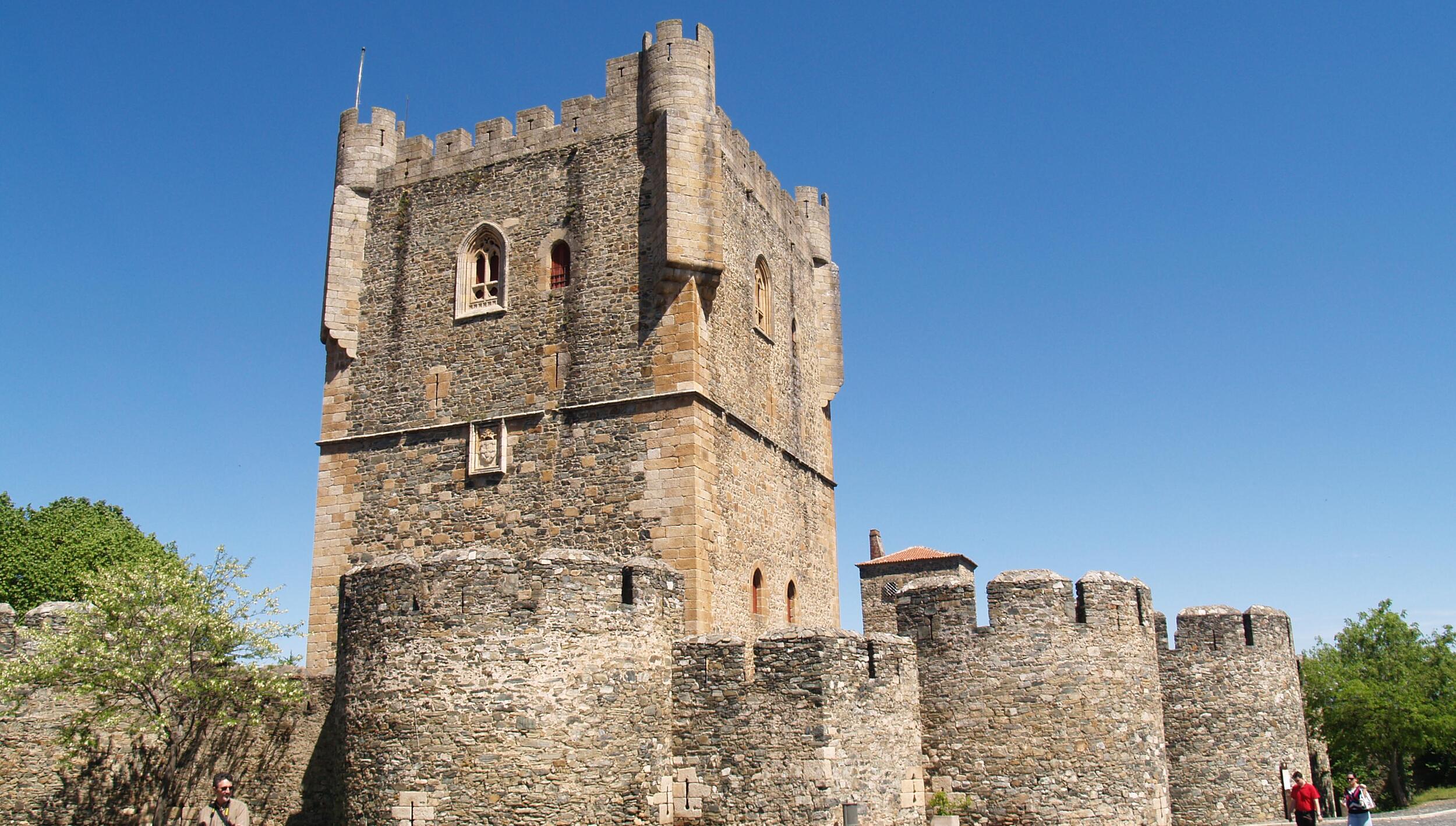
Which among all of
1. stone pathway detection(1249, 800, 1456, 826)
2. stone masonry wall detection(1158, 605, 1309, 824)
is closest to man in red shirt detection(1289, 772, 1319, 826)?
stone pathway detection(1249, 800, 1456, 826)

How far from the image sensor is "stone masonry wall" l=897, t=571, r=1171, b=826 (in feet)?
49.0

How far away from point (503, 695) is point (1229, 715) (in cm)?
1010

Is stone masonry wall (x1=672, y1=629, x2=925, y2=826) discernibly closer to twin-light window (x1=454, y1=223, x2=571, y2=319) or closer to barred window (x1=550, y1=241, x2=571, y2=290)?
barred window (x1=550, y1=241, x2=571, y2=290)

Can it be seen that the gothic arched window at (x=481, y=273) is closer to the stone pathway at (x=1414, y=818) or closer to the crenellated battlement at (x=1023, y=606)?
the crenellated battlement at (x=1023, y=606)

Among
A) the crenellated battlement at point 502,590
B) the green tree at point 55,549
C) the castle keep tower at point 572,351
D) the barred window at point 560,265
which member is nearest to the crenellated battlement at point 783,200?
Answer: the castle keep tower at point 572,351

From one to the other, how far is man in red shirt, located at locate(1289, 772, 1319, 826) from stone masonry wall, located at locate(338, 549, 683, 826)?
310 inches

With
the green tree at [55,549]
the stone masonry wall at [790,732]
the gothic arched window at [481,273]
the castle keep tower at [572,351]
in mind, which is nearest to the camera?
the stone masonry wall at [790,732]

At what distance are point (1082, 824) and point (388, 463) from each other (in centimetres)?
1171

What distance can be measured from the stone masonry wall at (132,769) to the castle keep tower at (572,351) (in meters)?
2.01

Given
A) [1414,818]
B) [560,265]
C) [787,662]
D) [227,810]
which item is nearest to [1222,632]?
[1414,818]

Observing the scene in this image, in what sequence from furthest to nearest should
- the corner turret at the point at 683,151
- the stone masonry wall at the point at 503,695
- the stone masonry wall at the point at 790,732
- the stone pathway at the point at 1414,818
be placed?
1. the corner turret at the point at 683,151
2. the stone pathway at the point at 1414,818
3. the stone masonry wall at the point at 790,732
4. the stone masonry wall at the point at 503,695

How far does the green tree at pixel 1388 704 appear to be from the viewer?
2995cm

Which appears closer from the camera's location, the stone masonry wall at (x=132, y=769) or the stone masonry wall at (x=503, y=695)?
the stone masonry wall at (x=503, y=695)

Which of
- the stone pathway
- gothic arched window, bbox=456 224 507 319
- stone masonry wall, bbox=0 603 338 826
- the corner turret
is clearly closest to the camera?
stone masonry wall, bbox=0 603 338 826
